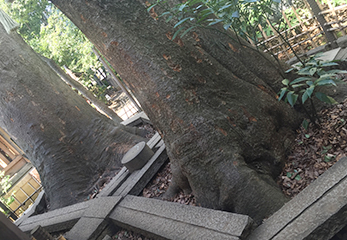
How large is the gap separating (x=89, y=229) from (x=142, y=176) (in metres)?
1.13

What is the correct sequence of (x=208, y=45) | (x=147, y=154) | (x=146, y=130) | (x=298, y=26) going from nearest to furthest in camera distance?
(x=208, y=45), (x=147, y=154), (x=146, y=130), (x=298, y=26)

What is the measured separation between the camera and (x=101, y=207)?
14.6 feet

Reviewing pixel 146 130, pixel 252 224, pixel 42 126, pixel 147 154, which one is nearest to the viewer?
pixel 252 224

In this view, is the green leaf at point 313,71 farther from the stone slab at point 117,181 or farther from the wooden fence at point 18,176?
the wooden fence at point 18,176

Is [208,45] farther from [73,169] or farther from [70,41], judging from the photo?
[70,41]

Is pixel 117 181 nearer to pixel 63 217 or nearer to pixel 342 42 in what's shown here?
pixel 63 217

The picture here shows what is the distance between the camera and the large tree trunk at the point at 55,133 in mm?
5661

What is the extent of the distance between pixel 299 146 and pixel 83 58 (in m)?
7.77

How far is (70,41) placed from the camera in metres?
9.53

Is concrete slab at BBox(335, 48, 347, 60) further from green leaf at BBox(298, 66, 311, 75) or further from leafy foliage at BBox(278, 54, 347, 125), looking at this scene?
green leaf at BBox(298, 66, 311, 75)

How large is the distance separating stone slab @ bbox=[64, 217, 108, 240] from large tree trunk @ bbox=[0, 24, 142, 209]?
1.23m

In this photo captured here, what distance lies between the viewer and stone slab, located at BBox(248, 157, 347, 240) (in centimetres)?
215

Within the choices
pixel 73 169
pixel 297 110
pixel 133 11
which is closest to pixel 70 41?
pixel 73 169

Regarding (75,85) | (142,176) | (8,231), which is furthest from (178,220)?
(75,85)
